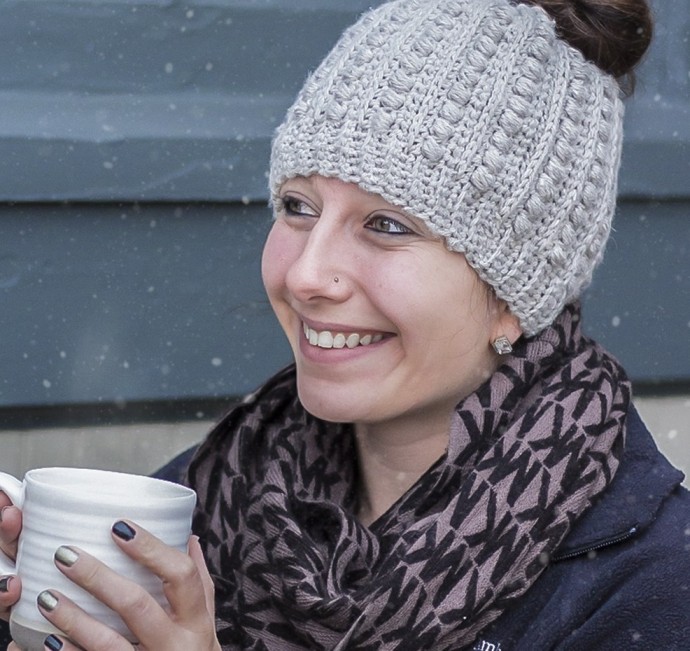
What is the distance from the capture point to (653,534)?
7.04 ft

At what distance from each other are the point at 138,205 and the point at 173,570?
1.55 metres

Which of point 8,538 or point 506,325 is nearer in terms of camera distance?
point 8,538

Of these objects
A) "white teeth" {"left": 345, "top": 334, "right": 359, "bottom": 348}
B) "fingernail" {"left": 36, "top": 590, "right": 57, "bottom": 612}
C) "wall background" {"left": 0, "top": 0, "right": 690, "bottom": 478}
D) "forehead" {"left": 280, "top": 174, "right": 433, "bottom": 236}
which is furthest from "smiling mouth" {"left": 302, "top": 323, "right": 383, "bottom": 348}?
"wall background" {"left": 0, "top": 0, "right": 690, "bottom": 478}

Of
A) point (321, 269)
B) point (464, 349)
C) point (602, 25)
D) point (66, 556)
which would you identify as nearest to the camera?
point (66, 556)

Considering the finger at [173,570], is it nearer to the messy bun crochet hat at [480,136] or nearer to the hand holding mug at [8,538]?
the hand holding mug at [8,538]

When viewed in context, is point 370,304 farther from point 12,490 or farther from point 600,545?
point 12,490

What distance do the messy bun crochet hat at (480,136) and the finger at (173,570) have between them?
78cm

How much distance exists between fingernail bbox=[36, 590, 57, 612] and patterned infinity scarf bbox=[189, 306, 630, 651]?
60 cm

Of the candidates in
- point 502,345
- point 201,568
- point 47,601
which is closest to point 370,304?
point 502,345

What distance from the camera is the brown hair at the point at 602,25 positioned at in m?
2.38

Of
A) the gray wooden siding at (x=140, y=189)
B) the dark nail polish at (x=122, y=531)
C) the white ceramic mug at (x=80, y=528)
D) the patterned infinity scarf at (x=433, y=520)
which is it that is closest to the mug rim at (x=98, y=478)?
the white ceramic mug at (x=80, y=528)

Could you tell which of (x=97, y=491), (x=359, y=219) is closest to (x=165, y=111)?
(x=359, y=219)

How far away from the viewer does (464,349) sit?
7.35 ft

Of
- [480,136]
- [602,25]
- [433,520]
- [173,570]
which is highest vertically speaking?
[602,25]
